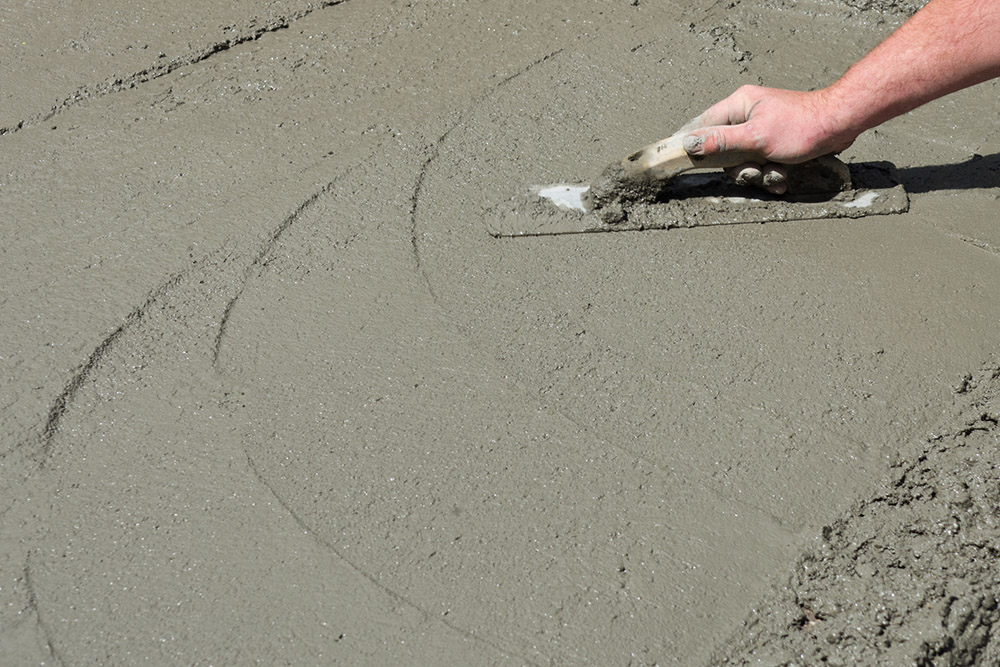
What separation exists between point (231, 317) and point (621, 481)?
1065mm

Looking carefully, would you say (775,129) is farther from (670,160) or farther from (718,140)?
(670,160)

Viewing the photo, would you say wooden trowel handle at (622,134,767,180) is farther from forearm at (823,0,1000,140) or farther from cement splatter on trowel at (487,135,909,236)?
forearm at (823,0,1000,140)

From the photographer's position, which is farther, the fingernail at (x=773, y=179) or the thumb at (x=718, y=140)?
the fingernail at (x=773, y=179)

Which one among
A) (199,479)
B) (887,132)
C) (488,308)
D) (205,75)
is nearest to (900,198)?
(887,132)

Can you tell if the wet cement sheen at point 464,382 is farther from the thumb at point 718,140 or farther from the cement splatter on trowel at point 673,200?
the thumb at point 718,140

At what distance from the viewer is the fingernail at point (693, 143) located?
7.43ft

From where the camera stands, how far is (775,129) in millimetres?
2250

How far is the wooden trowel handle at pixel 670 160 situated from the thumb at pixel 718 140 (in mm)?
24

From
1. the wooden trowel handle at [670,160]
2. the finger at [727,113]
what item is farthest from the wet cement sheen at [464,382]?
the finger at [727,113]

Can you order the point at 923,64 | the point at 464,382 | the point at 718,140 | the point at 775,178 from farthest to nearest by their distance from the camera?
1. the point at 775,178
2. the point at 718,140
3. the point at 923,64
4. the point at 464,382

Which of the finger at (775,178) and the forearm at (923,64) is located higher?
the forearm at (923,64)

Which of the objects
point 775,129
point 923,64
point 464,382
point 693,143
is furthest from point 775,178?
point 464,382

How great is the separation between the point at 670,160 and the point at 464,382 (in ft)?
2.81

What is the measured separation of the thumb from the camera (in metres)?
2.26
